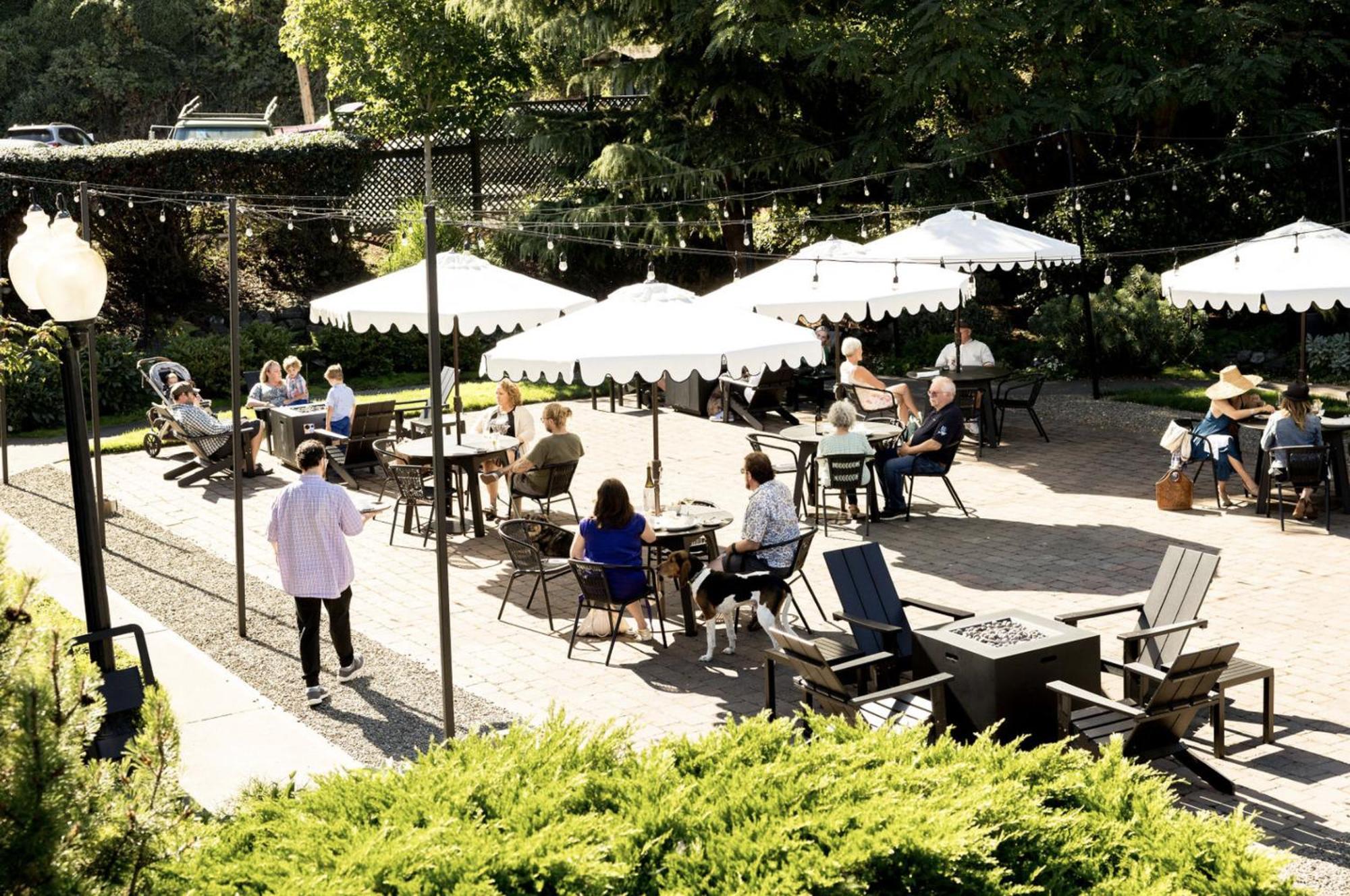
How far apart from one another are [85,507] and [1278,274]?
10411mm

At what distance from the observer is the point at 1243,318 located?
23172 mm

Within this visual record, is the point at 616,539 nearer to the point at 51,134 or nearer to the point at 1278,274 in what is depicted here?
the point at 1278,274

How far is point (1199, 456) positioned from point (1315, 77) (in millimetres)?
12637

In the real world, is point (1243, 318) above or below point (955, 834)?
above

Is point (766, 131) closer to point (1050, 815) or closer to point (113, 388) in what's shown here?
point (113, 388)

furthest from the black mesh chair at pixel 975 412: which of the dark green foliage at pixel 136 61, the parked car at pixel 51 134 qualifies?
the dark green foliage at pixel 136 61

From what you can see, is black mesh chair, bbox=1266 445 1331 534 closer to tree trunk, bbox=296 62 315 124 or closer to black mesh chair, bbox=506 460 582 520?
black mesh chair, bbox=506 460 582 520

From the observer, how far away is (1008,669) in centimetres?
738

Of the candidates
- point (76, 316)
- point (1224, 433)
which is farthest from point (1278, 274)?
point (76, 316)

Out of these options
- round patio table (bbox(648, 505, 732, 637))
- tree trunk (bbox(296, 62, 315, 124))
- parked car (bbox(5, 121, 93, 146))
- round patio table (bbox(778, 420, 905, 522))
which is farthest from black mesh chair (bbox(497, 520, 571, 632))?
tree trunk (bbox(296, 62, 315, 124))

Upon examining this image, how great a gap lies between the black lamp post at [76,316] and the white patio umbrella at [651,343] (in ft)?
11.0

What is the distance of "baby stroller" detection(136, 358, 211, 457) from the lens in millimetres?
16203

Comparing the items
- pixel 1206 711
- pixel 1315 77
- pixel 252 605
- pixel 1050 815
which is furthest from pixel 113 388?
pixel 1315 77

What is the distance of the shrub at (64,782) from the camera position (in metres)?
3.39
